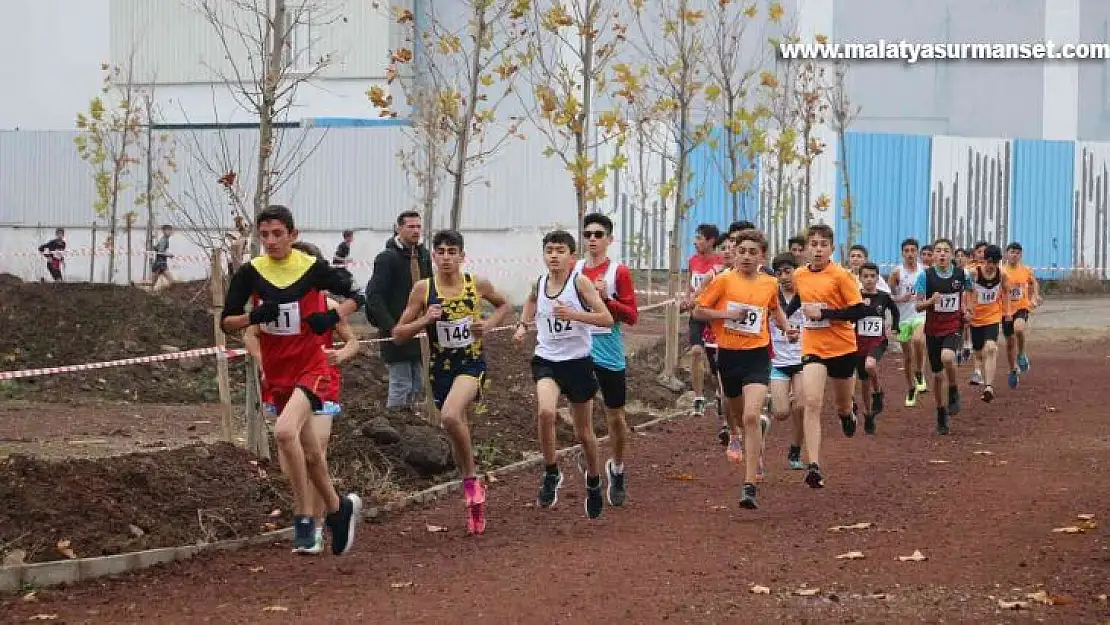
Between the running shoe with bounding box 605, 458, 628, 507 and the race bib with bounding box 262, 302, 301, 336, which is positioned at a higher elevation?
the race bib with bounding box 262, 302, 301, 336

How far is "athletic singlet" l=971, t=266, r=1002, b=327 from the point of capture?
2081cm

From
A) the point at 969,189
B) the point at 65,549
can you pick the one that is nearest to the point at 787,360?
the point at 65,549

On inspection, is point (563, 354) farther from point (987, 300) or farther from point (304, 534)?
point (987, 300)

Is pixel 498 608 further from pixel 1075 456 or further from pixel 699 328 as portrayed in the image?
pixel 699 328

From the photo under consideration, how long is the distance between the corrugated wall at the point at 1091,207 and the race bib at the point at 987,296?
23.1 meters

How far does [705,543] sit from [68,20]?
36292 millimetres

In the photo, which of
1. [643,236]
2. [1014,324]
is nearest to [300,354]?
[1014,324]

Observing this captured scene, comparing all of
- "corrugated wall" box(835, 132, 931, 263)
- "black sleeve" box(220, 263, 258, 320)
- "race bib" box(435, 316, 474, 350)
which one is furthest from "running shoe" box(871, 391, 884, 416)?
"corrugated wall" box(835, 132, 931, 263)

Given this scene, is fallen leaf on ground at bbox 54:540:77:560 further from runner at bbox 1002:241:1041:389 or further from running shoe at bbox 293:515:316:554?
runner at bbox 1002:241:1041:389

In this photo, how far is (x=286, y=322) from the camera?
9.74 m

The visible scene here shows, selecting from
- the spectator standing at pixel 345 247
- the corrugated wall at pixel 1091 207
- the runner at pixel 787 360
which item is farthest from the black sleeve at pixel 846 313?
the corrugated wall at pixel 1091 207

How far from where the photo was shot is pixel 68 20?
142ft

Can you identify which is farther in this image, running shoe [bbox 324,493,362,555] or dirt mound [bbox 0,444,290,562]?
running shoe [bbox 324,493,362,555]

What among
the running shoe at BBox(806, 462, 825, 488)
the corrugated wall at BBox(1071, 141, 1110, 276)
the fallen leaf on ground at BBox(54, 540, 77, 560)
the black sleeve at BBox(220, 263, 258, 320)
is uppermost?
the corrugated wall at BBox(1071, 141, 1110, 276)
